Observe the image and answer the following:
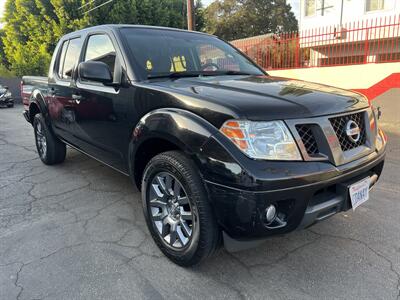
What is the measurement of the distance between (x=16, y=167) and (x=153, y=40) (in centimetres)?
332

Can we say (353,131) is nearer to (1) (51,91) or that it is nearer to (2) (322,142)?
(2) (322,142)

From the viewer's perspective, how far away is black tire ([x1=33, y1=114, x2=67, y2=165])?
4.82 m

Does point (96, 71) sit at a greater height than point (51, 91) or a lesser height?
greater

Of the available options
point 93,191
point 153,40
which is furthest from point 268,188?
point 93,191

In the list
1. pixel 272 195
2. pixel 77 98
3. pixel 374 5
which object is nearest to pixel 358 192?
pixel 272 195

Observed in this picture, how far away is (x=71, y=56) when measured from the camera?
4.14 meters

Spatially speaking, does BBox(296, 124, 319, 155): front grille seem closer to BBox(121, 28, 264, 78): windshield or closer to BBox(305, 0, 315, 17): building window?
BBox(121, 28, 264, 78): windshield

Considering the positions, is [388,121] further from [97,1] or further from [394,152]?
[97,1]

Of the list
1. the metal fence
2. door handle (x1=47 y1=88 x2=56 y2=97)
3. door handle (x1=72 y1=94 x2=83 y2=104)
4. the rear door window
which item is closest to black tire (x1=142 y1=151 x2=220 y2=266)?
door handle (x1=72 y1=94 x2=83 y2=104)

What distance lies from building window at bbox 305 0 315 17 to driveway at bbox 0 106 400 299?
15.2 meters

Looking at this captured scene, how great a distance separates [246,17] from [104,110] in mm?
42466

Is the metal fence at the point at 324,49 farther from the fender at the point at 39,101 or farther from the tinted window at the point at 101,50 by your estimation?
the fender at the point at 39,101

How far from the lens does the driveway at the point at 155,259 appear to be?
224 centimetres

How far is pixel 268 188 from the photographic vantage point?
1.92m
